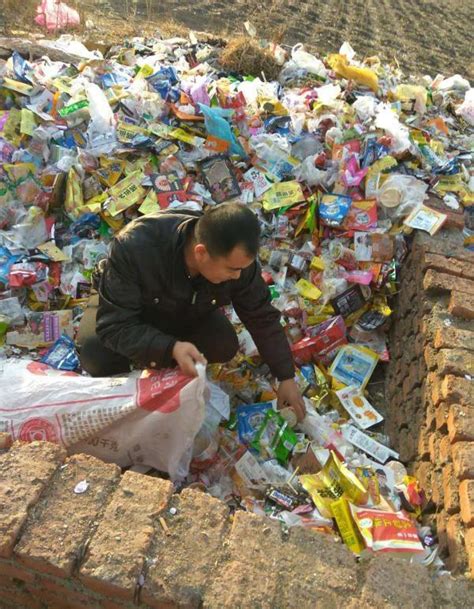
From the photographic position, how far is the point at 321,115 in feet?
12.8

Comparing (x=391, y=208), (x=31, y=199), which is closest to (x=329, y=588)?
(x=391, y=208)

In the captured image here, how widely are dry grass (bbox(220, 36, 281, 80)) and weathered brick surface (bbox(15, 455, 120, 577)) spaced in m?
3.66

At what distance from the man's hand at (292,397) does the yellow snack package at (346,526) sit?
497 millimetres

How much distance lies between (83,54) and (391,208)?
2.73 meters

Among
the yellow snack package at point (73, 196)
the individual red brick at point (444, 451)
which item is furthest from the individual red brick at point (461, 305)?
the yellow snack package at point (73, 196)

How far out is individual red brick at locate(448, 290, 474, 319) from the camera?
2.59 meters

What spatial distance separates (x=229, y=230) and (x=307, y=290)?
1.36 metres

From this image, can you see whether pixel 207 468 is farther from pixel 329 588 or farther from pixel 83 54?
pixel 83 54

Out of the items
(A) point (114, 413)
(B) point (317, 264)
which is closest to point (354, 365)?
(B) point (317, 264)

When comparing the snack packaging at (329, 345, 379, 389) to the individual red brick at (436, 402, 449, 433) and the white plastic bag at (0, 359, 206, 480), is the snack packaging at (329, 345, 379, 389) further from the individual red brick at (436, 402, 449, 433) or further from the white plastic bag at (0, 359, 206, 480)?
the white plastic bag at (0, 359, 206, 480)

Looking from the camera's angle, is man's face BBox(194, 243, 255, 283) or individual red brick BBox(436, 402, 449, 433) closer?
man's face BBox(194, 243, 255, 283)

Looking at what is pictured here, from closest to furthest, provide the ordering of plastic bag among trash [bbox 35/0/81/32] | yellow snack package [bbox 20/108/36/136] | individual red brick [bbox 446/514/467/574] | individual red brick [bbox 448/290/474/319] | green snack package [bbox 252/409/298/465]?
individual red brick [bbox 446/514/467/574], green snack package [bbox 252/409/298/465], individual red brick [bbox 448/290/474/319], yellow snack package [bbox 20/108/36/136], plastic bag among trash [bbox 35/0/81/32]

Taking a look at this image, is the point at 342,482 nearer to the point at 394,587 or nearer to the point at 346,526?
the point at 346,526

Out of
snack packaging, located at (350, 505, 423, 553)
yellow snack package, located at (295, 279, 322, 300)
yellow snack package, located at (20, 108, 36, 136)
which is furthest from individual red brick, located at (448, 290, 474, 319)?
yellow snack package, located at (20, 108, 36, 136)
